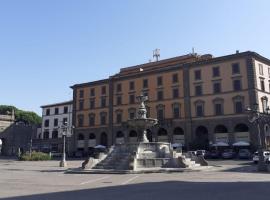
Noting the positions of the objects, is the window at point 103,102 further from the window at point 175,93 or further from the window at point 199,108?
the window at point 199,108

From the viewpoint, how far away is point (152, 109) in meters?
62.1

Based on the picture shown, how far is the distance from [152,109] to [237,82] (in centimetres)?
1617

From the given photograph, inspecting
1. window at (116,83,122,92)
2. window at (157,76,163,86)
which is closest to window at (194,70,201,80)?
window at (157,76,163,86)

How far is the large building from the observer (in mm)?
52625

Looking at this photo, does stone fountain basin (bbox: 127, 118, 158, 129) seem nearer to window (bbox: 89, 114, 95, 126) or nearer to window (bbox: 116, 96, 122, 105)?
window (bbox: 116, 96, 122, 105)

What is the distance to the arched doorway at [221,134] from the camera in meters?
53.6

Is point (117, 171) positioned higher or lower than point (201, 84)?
lower

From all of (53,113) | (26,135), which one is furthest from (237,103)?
(26,135)

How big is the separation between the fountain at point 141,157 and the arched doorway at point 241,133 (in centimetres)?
2669

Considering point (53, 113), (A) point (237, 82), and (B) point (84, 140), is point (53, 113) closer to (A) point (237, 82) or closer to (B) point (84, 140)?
(B) point (84, 140)

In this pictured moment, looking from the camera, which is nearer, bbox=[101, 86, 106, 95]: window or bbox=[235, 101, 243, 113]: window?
bbox=[235, 101, 243, 113]: window

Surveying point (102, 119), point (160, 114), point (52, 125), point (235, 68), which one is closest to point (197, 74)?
point (235, 68)

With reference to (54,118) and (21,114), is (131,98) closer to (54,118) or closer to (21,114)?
(54,118)

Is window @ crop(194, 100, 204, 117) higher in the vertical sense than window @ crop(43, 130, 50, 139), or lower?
higher
